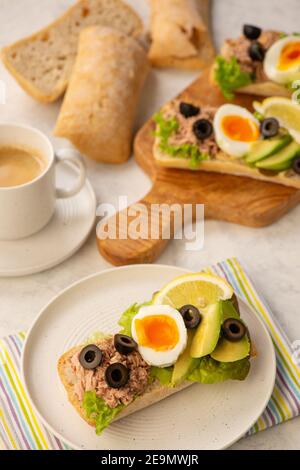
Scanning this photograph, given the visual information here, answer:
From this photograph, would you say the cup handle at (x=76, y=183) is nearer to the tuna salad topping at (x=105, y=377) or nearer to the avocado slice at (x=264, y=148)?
the avocado slice at (x=264, y=148)

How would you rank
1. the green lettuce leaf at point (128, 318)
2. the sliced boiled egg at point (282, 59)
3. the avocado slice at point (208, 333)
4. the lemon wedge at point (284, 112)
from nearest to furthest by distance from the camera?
the avocado slice at point (208, 333) → the green lettuce leaf at point (128, 318) → the lemon wedge at point (284, 112) → the sliced boiled egg at point (282, 59)

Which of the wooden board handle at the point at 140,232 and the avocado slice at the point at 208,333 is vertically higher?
the avocado slice at the point at 208,333

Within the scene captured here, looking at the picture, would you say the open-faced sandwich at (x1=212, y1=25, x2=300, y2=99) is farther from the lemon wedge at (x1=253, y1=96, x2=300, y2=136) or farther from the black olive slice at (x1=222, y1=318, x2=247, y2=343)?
the black olive slice at (x1=222, y1=318, x2=247, y2=343)

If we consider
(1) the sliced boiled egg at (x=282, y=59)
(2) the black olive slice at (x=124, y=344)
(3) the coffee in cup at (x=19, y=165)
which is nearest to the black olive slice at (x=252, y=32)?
(1) the sliced boiled egg at (x=282, y=59)

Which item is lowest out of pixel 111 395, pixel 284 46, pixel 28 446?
pixel 28 446

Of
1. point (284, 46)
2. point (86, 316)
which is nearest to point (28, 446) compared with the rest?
point (86, 316)

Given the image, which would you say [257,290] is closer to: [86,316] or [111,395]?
[86,316]

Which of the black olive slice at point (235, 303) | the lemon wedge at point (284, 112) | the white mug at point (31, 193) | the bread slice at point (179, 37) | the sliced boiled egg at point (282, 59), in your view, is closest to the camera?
the black olive slice at point (235, 303)
